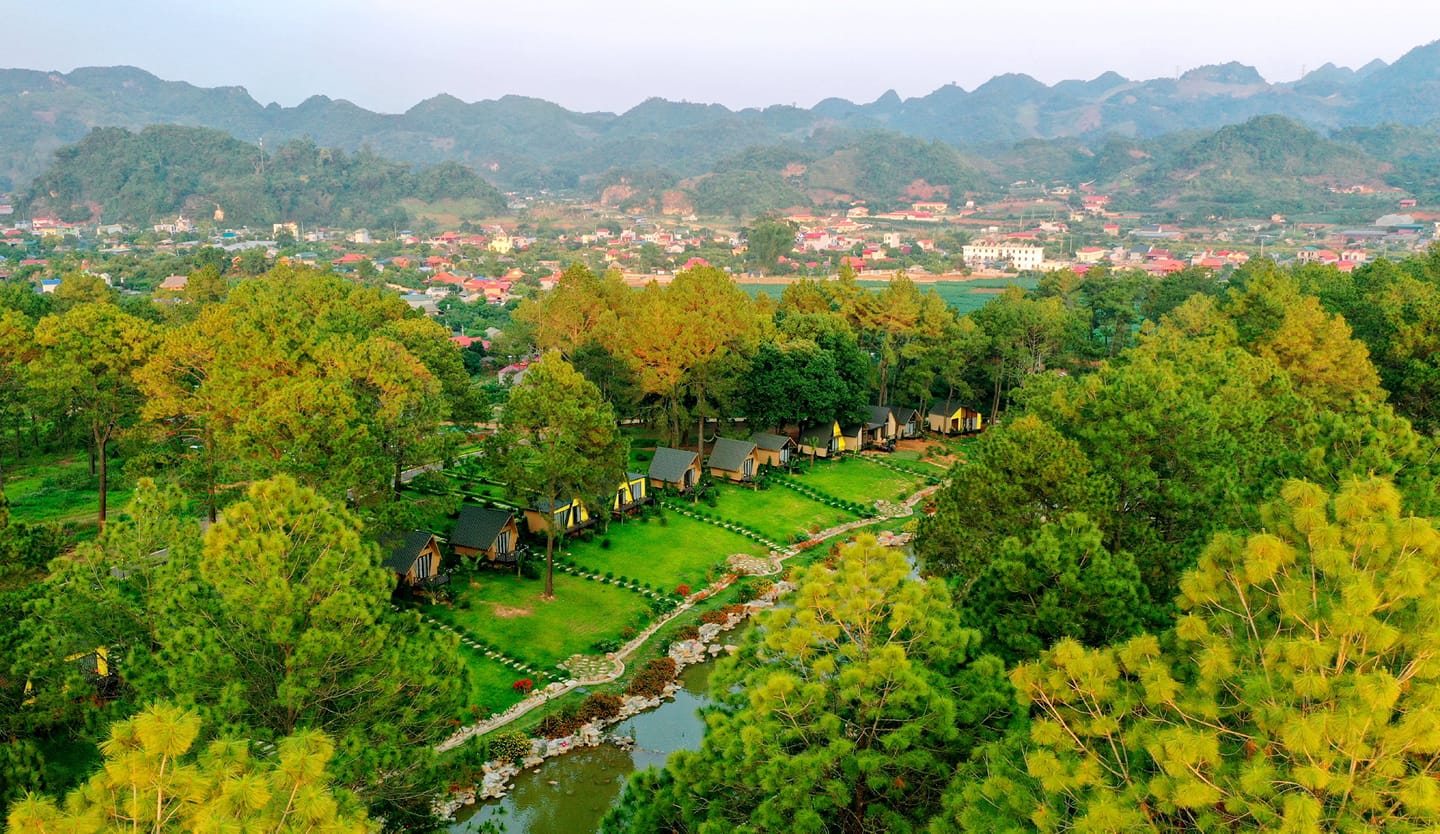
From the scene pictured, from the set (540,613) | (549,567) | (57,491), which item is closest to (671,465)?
(549,567)

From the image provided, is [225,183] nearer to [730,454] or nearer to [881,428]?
[881,428]

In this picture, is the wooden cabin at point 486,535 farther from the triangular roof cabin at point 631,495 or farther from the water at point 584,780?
the water at point 584,780

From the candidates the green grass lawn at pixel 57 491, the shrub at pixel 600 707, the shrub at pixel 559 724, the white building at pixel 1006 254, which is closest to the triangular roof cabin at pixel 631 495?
the shrub at pixel 600 707

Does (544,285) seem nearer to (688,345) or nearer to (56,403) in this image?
(688,345)

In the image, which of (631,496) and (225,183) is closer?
(631,496)

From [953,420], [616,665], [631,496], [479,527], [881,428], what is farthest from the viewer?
[953,420]

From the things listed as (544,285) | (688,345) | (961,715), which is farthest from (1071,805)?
(544,285)
